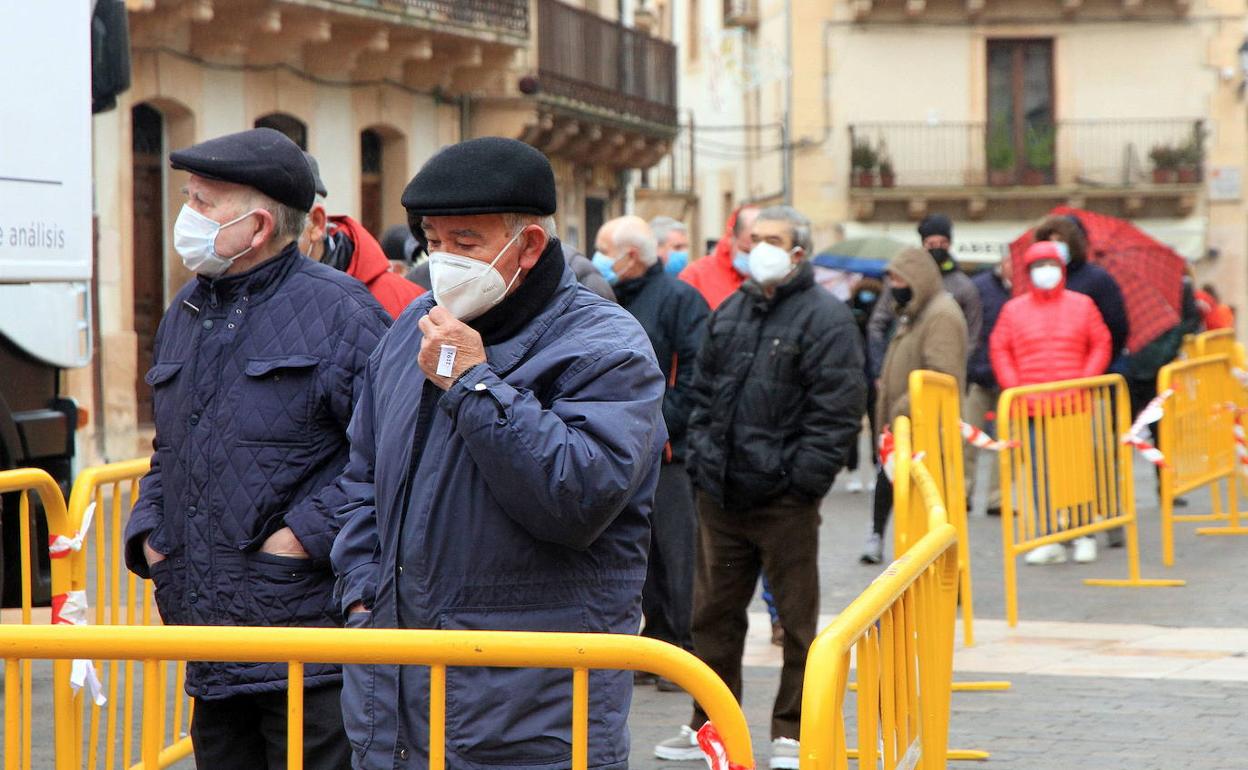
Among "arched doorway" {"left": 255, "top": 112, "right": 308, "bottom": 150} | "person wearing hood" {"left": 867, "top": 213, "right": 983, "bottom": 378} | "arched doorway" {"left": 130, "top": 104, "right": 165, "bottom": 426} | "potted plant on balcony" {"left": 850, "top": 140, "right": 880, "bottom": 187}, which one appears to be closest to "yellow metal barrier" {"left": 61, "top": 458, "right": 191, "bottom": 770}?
"person wearing hood" {"left": 867, "top": 213, "right": 983, "bottom": 378}

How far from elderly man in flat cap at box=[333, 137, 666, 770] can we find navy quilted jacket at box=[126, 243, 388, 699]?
2.16 feet

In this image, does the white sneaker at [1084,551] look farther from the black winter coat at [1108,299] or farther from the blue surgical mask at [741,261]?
the blue surgical mask at [741,261]

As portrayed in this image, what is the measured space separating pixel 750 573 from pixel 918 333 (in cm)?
401

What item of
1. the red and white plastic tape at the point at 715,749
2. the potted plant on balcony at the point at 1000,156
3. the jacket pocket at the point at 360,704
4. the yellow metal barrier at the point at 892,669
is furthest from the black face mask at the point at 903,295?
the potted plant on balcony at the point at 1000,156

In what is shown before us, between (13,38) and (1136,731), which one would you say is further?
(13,38)

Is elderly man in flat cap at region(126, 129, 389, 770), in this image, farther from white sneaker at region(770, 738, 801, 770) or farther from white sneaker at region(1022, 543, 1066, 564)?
white sneaker at region(1022, 543, 1066, 564)

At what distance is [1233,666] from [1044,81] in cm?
3016

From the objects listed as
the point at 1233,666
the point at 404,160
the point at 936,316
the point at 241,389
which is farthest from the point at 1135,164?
the point at 241,389


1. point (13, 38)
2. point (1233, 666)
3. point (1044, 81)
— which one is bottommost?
point (1233, 666)

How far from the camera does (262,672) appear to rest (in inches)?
162

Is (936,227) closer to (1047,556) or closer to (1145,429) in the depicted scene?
(1145,429)

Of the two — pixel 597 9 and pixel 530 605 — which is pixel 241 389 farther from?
pixel 597 9

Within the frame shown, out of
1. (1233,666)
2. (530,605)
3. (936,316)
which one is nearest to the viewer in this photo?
(530,605)

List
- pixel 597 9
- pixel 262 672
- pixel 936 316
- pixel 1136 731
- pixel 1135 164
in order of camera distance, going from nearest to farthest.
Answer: pixel 262 672 → pixel 1136 731 → pixel 936 316 → pixel 597 9 → pixel 1135 164
